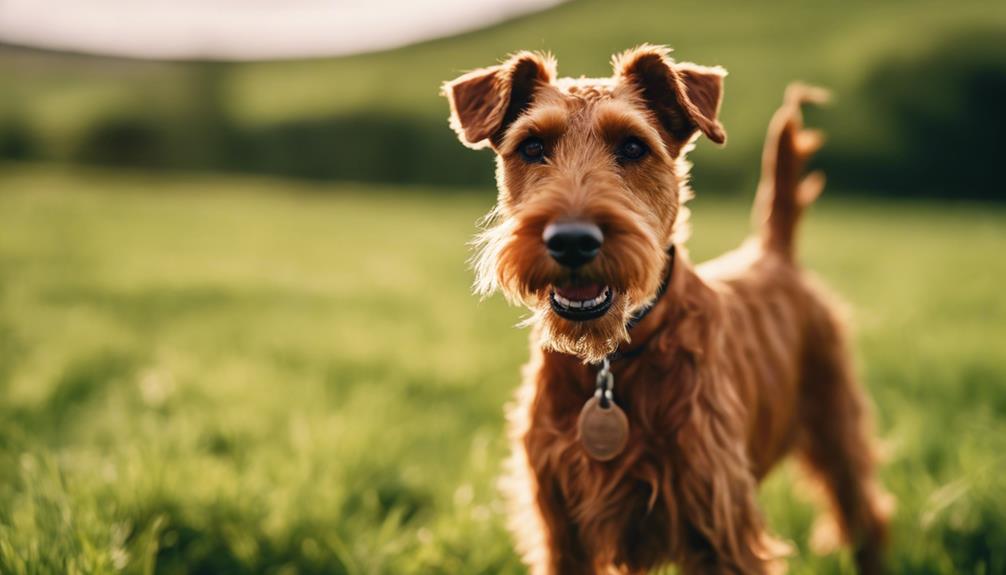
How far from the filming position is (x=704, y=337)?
7.76 feet

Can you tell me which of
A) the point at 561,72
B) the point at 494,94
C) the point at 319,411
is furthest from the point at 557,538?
the point at 561,72

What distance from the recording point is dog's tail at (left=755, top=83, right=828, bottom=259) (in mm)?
3318

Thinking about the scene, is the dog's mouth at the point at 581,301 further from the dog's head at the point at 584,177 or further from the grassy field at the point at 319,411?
the grassy field at the point at 319,411

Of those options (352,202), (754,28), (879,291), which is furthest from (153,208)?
(754,28)

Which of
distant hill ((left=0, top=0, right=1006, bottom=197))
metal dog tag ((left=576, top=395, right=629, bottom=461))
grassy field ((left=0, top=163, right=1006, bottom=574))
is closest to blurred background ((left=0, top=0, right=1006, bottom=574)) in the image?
grassy field ((left=0, top=163, right=1006, bottom=574))

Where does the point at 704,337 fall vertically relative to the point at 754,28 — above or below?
below

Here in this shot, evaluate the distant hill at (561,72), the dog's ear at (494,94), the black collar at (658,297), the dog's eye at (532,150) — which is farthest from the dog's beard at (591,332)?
the distant hill at (561,72)

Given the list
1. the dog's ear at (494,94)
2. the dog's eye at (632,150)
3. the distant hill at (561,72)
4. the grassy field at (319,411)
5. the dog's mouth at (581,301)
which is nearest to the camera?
the dog's mouth at (581,301)

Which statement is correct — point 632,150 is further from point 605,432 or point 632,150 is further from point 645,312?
point 605,432

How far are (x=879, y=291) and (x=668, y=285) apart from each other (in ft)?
22.9

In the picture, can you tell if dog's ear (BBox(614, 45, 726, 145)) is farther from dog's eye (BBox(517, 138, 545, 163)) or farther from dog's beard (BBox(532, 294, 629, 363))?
dog's beard (BBox(532, 294, 629, 363))

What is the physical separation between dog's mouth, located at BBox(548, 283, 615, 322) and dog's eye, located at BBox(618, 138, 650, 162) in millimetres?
555

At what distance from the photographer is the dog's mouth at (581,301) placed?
2.10 metres

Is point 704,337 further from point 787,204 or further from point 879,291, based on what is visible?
point 879,291
